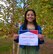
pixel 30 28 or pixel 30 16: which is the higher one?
pixel 30 16

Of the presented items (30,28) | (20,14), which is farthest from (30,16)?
(20,14)

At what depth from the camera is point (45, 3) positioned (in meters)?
8.14

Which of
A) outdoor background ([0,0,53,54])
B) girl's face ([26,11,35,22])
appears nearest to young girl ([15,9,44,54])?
girl's face ([26,11,35,22])

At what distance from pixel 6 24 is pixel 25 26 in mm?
3900

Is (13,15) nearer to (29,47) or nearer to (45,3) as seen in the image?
(45,3)

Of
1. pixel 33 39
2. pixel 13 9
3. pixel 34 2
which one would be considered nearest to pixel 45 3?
pixel 34 2

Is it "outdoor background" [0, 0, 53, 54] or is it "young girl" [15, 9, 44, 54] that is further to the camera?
"outdoor background" [0, 0, 53, 54]

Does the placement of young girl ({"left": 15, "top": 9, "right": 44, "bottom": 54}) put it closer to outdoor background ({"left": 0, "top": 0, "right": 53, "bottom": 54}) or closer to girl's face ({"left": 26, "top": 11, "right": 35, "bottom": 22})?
girl's face ({"left": 26, "top": 11, "right": 35, "bottom": 22})

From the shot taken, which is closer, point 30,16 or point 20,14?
point 30,16

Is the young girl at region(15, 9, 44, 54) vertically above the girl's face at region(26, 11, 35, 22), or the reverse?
the girl's face at region(26, 11, 35, 22)

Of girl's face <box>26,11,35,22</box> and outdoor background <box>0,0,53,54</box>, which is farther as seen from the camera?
outdoor background <box>0,0,53,54</box>

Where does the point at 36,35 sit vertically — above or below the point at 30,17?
below

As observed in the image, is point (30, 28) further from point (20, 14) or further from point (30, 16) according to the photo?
point (20, 14)

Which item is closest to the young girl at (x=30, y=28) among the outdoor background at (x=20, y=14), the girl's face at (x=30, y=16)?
the girl's face at (x=30, y=16)
